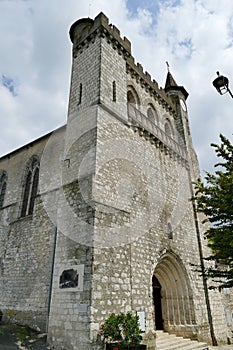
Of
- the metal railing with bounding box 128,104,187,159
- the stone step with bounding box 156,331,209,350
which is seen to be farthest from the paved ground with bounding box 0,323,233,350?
the metal railing with bounding box 128,104,187,159

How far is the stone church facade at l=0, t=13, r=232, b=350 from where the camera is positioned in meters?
6.61

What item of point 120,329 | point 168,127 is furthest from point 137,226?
point 168,127

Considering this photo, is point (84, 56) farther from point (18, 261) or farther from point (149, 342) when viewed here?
point (149, 342)

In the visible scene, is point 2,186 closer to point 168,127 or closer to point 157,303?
point 157,303

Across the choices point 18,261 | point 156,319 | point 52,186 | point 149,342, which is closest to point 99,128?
point 52,186

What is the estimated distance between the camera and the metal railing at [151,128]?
10967mm

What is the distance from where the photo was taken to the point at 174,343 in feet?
28.1

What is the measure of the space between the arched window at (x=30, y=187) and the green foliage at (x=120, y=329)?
6.31 meters

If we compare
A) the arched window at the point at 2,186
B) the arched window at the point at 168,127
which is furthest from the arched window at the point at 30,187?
the arched window at the point at 168,127

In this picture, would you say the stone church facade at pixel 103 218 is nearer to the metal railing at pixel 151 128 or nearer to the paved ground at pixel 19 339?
the metal railing at pixel 151 128

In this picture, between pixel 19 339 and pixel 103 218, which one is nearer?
pixel 19 339

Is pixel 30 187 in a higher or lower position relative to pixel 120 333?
higher

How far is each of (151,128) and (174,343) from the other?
8.42 meters

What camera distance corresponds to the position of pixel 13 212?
11.5 metres
